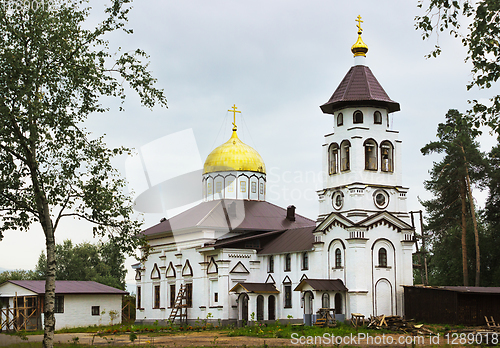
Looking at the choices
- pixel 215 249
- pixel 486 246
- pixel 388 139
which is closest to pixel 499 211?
pixel 486 246

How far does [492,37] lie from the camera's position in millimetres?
13766

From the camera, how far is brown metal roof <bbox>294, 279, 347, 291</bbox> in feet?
93.6

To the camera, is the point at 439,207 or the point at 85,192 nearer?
Result: the point at 85,192

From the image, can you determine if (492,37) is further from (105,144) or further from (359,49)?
(359,49)

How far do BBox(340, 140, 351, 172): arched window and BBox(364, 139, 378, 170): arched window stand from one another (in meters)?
0.84

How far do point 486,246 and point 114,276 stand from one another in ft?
135

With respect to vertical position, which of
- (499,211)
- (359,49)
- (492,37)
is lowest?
(499,211)

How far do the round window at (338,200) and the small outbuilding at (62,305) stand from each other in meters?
15.9

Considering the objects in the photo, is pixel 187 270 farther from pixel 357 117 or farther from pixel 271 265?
pixel 357 117

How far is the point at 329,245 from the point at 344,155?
4390 millimetres

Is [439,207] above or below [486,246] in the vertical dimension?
above

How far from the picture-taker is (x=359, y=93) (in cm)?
→ 3066

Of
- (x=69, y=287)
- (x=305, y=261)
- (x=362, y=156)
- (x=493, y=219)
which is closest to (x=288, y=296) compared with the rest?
(x=305, y=261)

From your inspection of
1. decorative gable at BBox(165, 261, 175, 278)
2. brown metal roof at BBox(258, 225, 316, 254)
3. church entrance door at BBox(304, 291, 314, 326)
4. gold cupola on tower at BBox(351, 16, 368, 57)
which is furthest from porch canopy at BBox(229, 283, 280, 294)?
gold cupola on tower at BBox(351, 16, 368, 57)
